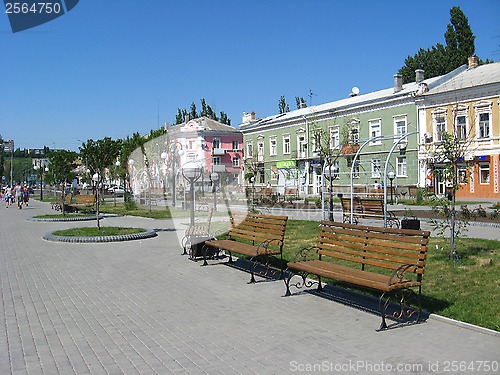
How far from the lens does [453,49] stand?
4981 cm

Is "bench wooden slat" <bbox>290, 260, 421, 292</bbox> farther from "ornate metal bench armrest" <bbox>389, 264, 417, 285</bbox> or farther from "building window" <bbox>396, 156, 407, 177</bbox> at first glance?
"building window" <bbox>396, 156, 407, 177</bbox>

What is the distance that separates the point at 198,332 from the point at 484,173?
2868 centimetres

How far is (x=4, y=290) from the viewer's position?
7.38 meters

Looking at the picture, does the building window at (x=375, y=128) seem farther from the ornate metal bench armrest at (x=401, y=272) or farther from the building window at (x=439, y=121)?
the ornate metal bench armrest at (x=401, y=272)

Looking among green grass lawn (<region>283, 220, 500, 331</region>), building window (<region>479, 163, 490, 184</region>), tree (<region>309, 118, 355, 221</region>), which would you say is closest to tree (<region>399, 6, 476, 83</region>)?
building window (<region>479, 163, 490, 184</region>)

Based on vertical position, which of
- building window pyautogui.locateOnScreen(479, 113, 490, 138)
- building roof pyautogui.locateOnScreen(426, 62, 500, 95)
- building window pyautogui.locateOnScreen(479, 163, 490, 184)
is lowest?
building window pyautogui.locateOnScreen(479, 163, 490, 184)

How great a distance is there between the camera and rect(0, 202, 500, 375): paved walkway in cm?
431

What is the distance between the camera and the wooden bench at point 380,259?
550 cm

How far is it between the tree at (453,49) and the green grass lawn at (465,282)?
43.7 meters

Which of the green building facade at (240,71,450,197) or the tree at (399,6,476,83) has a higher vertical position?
the tree at (399,6,476,83)

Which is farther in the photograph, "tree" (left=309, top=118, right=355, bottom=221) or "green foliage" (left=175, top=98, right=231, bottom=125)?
"green foliage" (left=175, top=98, right=231, bottom=125)

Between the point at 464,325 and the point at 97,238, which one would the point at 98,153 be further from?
the point at 464,325

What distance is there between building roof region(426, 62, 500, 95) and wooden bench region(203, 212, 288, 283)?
83.4 ft

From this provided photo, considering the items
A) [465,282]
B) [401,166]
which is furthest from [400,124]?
[465,282]
